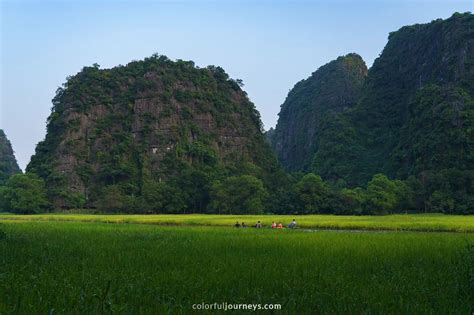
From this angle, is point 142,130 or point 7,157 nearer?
point 142,130

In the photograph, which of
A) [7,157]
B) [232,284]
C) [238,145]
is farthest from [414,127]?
[7,157]

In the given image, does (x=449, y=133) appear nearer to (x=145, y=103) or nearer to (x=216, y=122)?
(x=216, y=122)

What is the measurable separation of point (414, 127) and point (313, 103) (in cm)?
6719

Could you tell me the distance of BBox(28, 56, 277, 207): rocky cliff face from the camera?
87062 mm

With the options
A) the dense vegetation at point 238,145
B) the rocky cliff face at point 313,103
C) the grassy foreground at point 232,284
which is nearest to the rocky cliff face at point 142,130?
the dense vegetation at point 238,145

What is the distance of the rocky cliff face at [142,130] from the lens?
87062 millimetres

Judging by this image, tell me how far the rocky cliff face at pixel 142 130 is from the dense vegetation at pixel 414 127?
2328cm

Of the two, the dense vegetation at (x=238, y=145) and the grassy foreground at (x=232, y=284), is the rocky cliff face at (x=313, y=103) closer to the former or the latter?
the dense vegetation at (x=238, y=145)

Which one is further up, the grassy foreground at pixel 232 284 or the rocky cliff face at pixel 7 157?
the rocky cliff face at pixel 7 157

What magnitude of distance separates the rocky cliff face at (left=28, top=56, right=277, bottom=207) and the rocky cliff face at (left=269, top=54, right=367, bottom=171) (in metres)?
46.3

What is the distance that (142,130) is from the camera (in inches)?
3706

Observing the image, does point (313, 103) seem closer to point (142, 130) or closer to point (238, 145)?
point (238, 145)

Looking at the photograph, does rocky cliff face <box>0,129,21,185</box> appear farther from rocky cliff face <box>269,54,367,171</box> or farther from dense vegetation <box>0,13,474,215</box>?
rocky cliff face <box>269,54,367,171</box>

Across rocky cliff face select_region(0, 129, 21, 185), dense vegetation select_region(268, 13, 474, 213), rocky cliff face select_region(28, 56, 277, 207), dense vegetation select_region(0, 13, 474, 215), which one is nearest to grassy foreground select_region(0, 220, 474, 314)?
dense vegetation select_region(0, 13, 474, 215)
